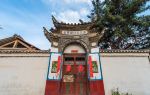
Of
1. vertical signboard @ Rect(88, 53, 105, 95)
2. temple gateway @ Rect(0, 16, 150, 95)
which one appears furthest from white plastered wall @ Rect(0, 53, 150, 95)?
vertical signboard @ Rect(88, 53, 105, 95)

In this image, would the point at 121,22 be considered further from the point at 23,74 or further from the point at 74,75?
the point at 23,74

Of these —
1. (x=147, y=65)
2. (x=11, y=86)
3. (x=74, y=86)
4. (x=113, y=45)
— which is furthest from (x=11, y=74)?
(x=113, y=45)

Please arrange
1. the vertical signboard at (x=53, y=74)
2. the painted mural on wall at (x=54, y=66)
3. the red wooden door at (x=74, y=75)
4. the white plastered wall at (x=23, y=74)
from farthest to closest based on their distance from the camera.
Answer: the painted mural on wall at (x=54, y=66) → the red wooden door at (x=74, y=75) → the white plastered wall at (x=23, y=74) → the vertical signboard at (x=53, y=74)

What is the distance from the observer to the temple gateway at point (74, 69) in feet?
33.2

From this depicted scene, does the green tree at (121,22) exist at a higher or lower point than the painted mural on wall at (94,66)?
higher

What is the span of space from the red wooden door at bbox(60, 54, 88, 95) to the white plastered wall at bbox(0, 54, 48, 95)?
44.3 inches

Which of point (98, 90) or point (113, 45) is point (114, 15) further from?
point (98, 90)

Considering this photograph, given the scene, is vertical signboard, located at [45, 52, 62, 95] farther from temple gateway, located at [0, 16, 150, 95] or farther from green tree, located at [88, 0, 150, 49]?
green tree, located at [88, 0, 150, 49]

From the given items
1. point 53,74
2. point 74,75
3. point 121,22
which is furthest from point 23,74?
point 121,22

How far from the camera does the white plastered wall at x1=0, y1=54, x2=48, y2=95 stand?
33.2 feet

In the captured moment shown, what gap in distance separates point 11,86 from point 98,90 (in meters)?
4.67

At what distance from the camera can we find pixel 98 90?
9.98 metres

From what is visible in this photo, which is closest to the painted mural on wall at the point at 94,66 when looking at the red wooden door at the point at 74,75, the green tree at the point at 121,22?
the red wooden door at the point at 74,75

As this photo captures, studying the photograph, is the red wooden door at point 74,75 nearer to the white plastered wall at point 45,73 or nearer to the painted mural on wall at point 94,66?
the painted mural on wall at point 94,66
